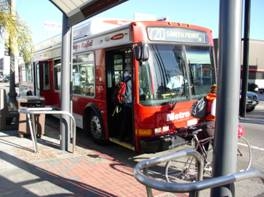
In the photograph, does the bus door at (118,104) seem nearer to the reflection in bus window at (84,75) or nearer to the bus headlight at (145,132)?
the reflection in bus window at (84,75)

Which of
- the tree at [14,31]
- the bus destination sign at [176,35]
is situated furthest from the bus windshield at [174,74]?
the tree at [14,31]

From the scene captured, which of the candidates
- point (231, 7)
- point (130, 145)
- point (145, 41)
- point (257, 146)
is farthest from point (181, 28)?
point (231, 7)

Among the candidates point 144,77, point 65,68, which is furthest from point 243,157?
point 65,68

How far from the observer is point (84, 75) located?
10930 mm

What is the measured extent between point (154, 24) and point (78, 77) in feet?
11.9

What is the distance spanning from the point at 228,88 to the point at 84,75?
7.30m

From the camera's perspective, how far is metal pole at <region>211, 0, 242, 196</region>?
395 cm

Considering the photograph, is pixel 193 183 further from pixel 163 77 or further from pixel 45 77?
pixel 45 77

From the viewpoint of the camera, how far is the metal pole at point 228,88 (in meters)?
3.95

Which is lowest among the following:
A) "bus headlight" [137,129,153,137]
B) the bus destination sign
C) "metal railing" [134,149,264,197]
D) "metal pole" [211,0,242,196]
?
"bus headlight" [137,129,153,137]

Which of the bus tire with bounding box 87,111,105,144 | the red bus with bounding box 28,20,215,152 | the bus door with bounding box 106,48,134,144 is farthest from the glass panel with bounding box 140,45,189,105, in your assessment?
the bus tire with bounding box 87,111,105,144

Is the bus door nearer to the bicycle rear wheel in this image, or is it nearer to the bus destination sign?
the bus destination sign

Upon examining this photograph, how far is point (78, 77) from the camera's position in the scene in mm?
11375

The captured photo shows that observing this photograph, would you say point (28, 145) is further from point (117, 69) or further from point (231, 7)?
point (231, 7)
